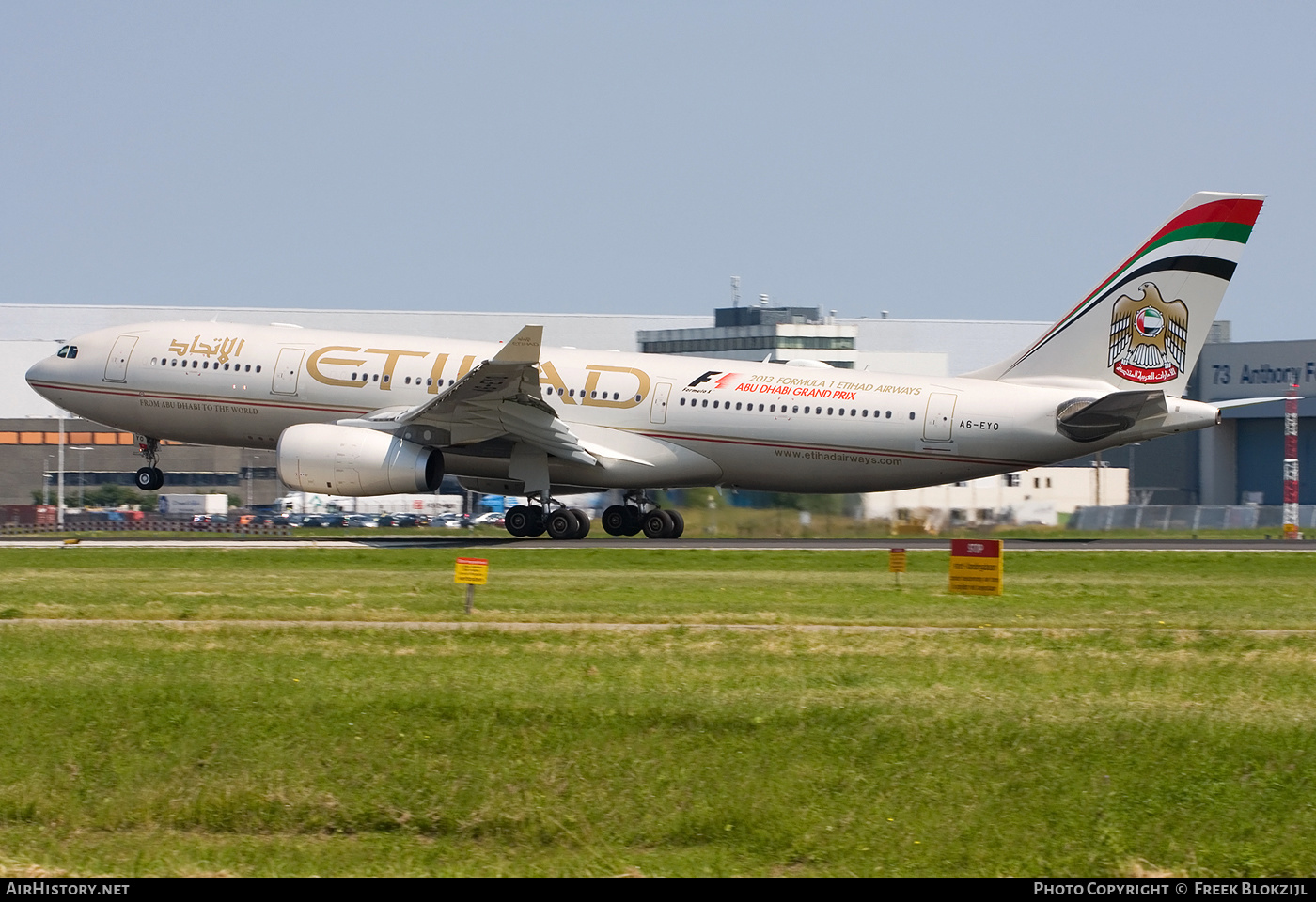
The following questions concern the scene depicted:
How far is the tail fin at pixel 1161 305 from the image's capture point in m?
39.1

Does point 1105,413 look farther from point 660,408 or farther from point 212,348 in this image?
point 212,348

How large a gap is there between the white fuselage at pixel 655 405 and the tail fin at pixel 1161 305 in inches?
32.2

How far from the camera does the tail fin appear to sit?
128 feet

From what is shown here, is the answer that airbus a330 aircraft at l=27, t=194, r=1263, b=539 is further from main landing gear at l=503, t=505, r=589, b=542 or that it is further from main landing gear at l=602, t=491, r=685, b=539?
main landing gear at l=602, t=491, r=685, b=539

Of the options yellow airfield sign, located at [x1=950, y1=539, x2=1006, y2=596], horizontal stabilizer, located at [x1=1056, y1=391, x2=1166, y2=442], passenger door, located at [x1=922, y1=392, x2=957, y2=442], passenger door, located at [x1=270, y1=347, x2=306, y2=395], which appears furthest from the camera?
passenger door, located at [x1=270, y1=347, x2=306, y2=395]

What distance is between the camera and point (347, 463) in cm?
3809

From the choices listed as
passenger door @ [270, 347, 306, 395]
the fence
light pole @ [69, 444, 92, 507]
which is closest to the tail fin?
passenger door @ [270, 347, 306, 395]

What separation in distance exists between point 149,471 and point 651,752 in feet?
110

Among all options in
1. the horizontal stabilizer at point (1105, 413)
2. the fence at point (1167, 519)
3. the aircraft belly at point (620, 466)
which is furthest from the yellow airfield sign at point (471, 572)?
the fence at point (1167, 519)

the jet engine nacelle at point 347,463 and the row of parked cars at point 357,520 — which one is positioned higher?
the jet engine nacelle at point 347,463

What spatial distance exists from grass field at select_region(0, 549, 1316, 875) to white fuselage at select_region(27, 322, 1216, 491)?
63.6 feet

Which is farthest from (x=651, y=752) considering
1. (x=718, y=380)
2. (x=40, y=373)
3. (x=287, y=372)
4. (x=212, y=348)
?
(x=40, y=373)

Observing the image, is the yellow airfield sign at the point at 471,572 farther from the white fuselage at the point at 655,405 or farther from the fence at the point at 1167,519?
the fence at the point at 1167,519

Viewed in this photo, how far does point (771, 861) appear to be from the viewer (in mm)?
12562
